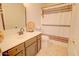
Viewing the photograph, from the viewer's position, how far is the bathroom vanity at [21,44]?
1.06m

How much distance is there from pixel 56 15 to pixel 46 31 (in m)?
0.25

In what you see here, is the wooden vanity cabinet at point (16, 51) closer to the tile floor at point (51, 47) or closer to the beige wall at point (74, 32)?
the tile floor at point (51, 47)

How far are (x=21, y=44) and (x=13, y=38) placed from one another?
0.43 feet

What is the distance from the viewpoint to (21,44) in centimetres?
121

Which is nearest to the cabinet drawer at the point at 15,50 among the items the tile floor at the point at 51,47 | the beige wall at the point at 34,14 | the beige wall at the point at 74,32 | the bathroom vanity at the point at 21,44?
the bathroom vanity at the point at 21,44

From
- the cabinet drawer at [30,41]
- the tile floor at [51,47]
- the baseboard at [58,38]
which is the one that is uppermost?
the baseboard at [58,38]

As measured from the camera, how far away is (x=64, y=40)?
1245 mm

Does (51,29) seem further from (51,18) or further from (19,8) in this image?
(19,8)

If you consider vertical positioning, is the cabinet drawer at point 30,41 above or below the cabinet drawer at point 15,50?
above

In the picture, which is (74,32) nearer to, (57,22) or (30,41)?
(57,22)

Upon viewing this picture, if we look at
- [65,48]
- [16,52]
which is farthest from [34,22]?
[65,48]

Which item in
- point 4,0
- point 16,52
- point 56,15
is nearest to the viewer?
point 4,0

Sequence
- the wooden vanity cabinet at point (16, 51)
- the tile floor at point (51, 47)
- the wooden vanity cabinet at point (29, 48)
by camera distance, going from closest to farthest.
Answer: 1. the wooden vanity cabinet at point (16, 51)
2. the wooden vanity cabinet at point (29, 48)
3. the tile floor at point (51, 47)

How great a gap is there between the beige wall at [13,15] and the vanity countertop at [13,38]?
11 centimetres
